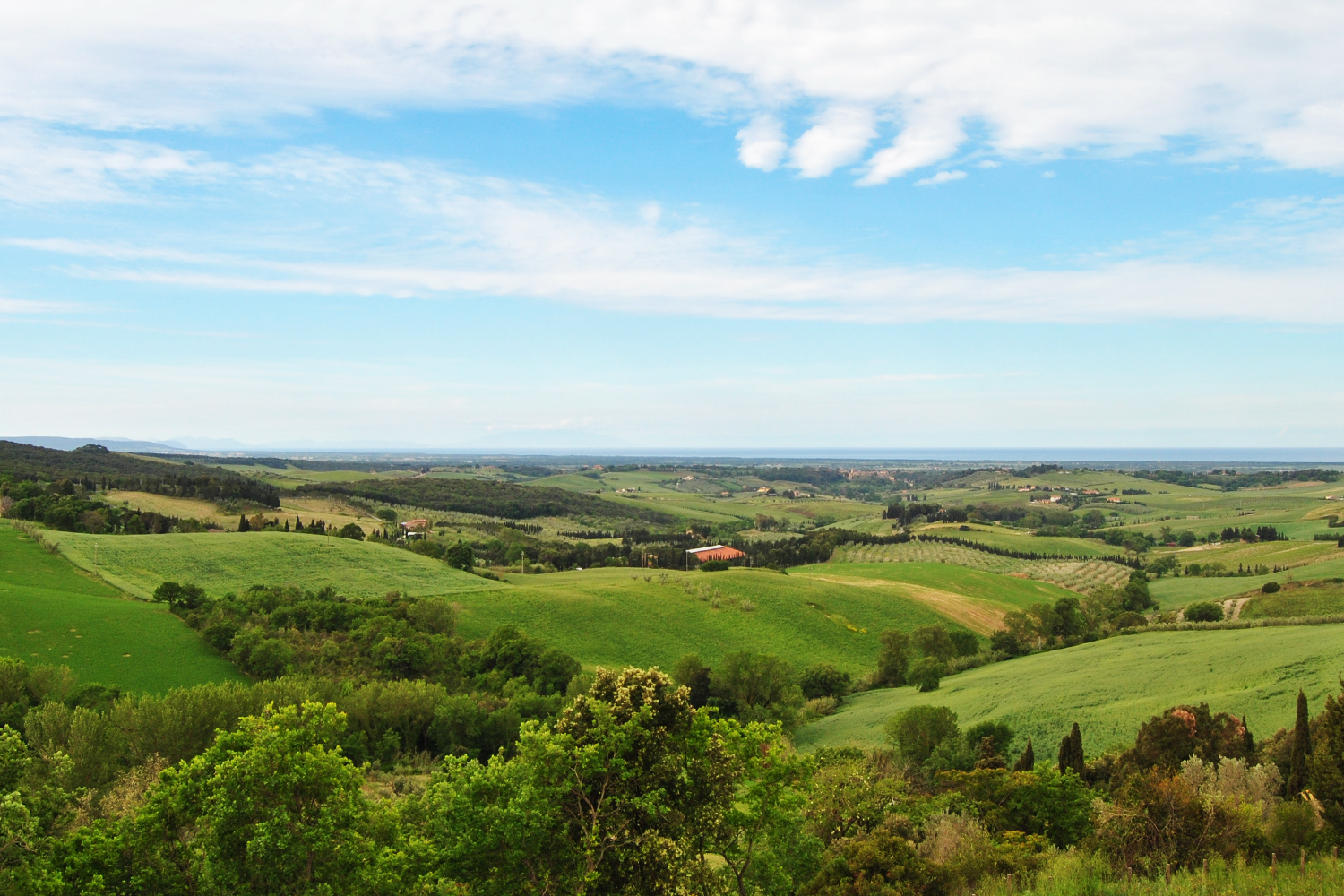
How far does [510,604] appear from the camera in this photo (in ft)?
270

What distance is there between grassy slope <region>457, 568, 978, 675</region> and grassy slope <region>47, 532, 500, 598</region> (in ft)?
35.9

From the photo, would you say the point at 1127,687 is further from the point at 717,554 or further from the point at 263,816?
the point at 717,554

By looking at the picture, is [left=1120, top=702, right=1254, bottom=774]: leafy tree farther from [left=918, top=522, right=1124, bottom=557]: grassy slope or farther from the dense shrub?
[left=918, top=522, right=1124, bottom=557]: grassy slope

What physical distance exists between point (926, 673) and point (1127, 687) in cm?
1967

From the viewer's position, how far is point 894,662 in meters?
71.5

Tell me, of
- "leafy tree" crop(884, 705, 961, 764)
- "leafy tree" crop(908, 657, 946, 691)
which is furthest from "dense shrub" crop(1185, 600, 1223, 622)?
"leafy tree" crop(884, 705, 961, 764)

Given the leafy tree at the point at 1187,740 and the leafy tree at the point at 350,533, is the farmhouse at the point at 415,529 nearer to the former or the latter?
the leafy tree at the point at 350,533

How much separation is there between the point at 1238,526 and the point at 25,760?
19921 centimetres

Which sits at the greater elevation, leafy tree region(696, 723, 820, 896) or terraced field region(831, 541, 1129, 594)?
leafy tree region(696, 723, 820, 896)

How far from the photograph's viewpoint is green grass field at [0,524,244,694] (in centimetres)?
5291

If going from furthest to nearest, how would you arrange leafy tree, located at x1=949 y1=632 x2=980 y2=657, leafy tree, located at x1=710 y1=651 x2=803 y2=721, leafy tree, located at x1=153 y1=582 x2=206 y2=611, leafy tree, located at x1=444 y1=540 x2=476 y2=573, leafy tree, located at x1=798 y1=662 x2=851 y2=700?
1. leafy tree, located at x1=444 y1=540 x2=476 y2=573
2. leafy tree, located at x1=949 y1=632 x2=980 y2=657
3. leafy tree, located at x1=153 y1=582 x2=206 y2=611
4. leafy tree, located at x1=798 y1=662 x2=851 y2=700
5. leafy tree, located at x1=710 y1=651 x2=803 y2=721

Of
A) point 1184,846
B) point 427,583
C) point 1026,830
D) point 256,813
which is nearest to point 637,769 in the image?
point 256,813

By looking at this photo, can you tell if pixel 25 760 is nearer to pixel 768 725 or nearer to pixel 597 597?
pixel 768 725

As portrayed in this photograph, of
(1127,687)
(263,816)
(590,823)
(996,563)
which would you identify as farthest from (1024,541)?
(263,816)
